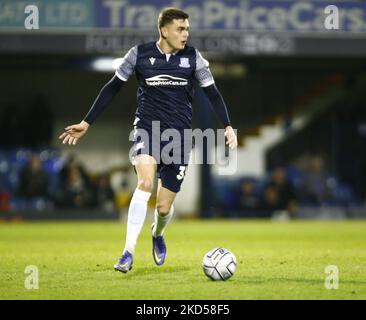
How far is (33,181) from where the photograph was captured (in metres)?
19.5

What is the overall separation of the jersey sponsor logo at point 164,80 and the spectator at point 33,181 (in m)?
11.6

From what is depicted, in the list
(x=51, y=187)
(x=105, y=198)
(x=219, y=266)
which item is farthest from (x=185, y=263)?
(x=51, y=187)

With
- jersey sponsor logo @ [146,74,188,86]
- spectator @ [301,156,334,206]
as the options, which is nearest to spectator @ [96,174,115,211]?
spectator @ [301,156,334,206]

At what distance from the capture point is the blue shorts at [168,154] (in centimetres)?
800

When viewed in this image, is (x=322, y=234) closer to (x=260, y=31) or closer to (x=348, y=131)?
(x=260, y=31)

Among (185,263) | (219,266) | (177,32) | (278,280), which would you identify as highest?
(177,32)

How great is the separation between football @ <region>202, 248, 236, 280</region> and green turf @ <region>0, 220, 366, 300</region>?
0.33ft

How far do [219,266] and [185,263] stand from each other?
1.61 m

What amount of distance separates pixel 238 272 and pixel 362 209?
42.3ft

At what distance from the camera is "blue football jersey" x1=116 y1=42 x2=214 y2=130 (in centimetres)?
809

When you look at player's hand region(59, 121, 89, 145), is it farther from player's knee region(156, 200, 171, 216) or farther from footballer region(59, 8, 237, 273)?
player's knee region(156, 200, 171, 216)

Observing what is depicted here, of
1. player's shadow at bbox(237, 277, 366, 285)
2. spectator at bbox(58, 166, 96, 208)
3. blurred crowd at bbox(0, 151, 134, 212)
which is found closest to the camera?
player's shadow at bbox(237, 277, 366, 285)

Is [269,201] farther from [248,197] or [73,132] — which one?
[73,132]

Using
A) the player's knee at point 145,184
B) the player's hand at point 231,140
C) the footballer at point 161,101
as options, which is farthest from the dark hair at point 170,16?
the player's knee at point 145,184
